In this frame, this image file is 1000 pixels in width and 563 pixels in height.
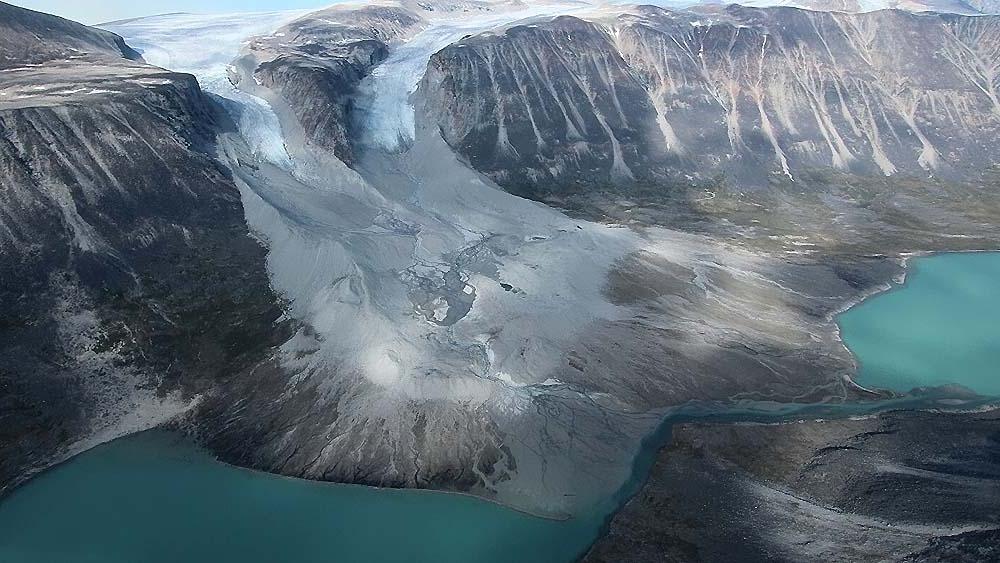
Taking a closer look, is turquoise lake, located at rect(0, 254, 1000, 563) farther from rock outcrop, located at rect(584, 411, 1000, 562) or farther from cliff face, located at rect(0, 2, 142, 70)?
cliff face, located at rect(0, 2, 142, 70)

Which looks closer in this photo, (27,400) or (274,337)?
(27,400)

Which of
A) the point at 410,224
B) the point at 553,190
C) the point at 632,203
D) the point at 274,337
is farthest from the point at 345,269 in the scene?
the point at 632,203

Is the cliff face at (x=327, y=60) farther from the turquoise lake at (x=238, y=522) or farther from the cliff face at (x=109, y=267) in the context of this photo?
the turquoise lake at (x=238, y=522)

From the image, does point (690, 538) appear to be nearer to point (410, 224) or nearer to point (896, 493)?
point (896, 493)

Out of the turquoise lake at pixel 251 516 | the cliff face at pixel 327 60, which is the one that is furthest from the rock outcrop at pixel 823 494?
the cliff face at pixel 327 60

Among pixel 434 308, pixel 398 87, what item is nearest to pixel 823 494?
pixel 434 308

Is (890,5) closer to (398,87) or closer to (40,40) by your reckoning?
(398,87)
